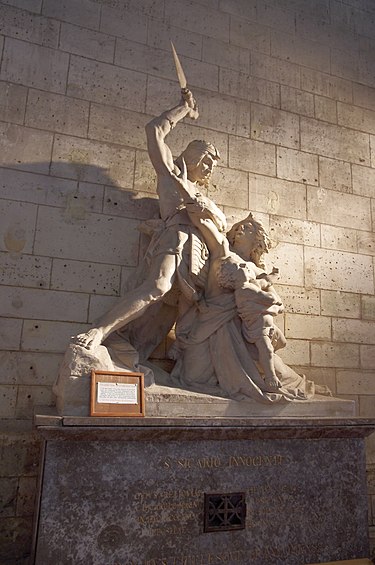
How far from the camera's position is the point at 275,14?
524 cm

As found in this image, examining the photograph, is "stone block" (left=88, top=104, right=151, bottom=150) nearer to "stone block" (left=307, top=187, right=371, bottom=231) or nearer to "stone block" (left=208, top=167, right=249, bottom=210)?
"stone block" (left=208, top=167, right=249, bottom=210)

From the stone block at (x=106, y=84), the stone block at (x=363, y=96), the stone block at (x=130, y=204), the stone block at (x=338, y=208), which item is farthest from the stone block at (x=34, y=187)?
the stone block at (x=363, y=96)

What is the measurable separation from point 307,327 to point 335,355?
0.37m

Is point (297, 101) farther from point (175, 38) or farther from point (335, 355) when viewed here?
point (335, 355)

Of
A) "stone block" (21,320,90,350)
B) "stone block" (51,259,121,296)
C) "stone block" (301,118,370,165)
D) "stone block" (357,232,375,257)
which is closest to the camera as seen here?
"stone block" (21,320,90,350)

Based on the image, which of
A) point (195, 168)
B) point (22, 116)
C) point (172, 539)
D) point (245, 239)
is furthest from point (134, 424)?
point (22, 116)

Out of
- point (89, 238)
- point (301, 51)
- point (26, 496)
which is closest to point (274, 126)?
point (301, 51)

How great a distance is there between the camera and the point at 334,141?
518 centimetres

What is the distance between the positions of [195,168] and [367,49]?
3.03 meters

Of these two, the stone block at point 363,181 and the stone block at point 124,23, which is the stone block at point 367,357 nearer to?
the stone block at point 363,181

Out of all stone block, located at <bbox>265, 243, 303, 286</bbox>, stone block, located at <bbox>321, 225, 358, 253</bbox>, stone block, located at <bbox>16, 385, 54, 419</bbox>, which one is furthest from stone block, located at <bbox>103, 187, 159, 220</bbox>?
stone block, located at <bbox>321, 225, 358, 253</bbox>

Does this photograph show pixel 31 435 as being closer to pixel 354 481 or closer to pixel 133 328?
pixel 133 328

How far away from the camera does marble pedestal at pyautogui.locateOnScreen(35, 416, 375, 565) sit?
2689 mm

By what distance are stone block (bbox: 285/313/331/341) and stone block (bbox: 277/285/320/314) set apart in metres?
0.05
